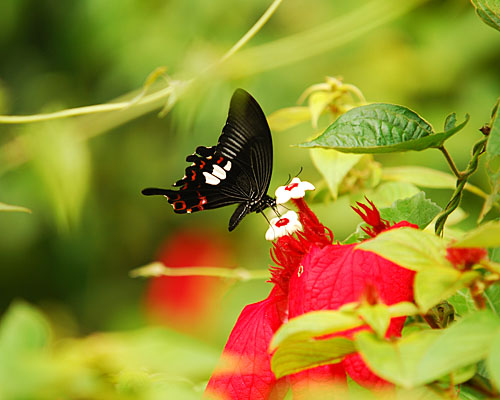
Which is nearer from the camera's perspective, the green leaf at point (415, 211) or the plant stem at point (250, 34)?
the green leaf at point (415, 211)

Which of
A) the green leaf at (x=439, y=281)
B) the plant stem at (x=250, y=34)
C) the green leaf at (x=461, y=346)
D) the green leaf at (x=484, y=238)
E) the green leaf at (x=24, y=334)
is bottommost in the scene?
the green leaf at (x=461, y=346)

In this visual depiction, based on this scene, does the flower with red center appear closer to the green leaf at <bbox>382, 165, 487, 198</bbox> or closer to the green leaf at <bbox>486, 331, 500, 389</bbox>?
the green leaf at <bbox>486, 331, 500, 389</bbox>

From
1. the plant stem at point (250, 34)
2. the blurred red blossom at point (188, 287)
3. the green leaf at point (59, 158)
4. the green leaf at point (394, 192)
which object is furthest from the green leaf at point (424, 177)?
the blurred red blossom at point (188, 287)

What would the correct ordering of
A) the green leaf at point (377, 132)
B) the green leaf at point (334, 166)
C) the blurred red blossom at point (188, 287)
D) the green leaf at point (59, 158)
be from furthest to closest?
the blurred red blossom at point (188, 287) < the green leaf at point (59, 158) < the green leaf at point (334, 166) < the green leaf at point (377, 132)

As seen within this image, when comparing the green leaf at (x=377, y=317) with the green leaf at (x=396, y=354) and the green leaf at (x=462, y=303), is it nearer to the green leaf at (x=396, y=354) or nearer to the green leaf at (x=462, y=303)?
the green leaf at (x=396, y=354)

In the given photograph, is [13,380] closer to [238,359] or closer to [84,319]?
[238,359]

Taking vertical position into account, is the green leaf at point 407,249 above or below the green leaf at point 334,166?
below

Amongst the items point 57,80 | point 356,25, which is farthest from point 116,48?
point 356,25

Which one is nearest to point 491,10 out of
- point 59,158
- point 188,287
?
point 59,158

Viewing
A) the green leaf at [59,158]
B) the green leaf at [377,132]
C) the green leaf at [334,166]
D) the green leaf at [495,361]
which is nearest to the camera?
the green leaf at [495,361]
